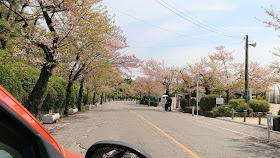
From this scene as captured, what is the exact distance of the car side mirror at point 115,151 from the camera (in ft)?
4.24

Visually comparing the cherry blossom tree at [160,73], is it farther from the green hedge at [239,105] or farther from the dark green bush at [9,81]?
the dark green bush at [9,81]

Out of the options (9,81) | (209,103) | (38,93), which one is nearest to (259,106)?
(209,103)

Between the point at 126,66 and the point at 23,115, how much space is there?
29831mm

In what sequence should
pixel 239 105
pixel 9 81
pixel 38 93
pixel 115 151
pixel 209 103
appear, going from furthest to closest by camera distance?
pixel 209 103, pixel 239 105, pixel 38 93, pixel 9 81, pixel 115 151

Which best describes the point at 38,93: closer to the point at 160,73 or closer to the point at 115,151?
the point at 115,151

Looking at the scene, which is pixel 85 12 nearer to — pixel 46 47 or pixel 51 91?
pixel 46 47

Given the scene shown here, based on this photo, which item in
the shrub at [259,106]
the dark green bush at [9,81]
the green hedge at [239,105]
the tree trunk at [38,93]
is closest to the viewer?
the dark green bush at [9,81]

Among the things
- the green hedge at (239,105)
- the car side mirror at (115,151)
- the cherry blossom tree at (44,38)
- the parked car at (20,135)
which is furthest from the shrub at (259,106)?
the parked car at (20,135)

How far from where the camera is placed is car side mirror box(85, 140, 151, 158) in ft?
4.24

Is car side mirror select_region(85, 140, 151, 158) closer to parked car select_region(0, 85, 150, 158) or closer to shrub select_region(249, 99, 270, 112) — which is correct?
parked car select_region(0, 85, 150, 158)

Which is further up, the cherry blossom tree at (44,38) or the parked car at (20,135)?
the cherry blossom tree at (44,38)

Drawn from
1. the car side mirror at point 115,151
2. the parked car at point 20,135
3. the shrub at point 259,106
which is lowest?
the shrub at point 259,106

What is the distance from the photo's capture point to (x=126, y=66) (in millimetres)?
30766

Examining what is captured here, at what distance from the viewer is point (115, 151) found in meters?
1.37
